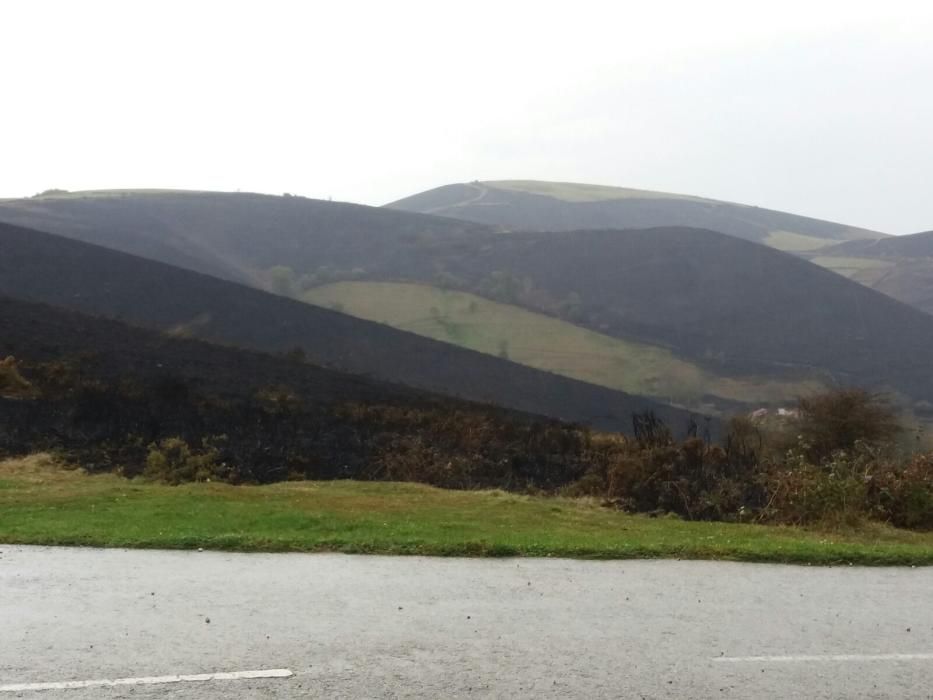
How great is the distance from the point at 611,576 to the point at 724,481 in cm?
810

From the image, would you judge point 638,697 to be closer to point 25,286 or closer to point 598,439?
point 598,439

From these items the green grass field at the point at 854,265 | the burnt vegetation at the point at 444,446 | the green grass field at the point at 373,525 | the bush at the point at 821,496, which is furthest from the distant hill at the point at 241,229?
the bush at the point at 821,496

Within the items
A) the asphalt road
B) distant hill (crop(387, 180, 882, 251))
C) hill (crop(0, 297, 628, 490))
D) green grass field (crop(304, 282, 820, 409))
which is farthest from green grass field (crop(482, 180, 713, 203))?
the asphalt road

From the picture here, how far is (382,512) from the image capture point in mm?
12195

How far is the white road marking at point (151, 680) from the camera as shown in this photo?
5.28m

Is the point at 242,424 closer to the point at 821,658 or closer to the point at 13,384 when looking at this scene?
the point at 13,384

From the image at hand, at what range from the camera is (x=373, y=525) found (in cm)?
1071

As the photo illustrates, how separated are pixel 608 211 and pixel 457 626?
147m

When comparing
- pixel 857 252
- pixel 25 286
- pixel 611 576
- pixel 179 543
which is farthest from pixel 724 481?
pixel 857 252

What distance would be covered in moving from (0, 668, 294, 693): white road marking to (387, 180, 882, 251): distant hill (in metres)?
132

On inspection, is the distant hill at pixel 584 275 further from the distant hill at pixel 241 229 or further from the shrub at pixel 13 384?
the shrub at pixel 13 384

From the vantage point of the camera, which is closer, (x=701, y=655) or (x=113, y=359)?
(x=701, y=655)

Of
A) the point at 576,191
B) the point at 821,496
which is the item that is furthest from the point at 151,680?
the point at 576,191

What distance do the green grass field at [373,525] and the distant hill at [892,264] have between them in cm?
8437
